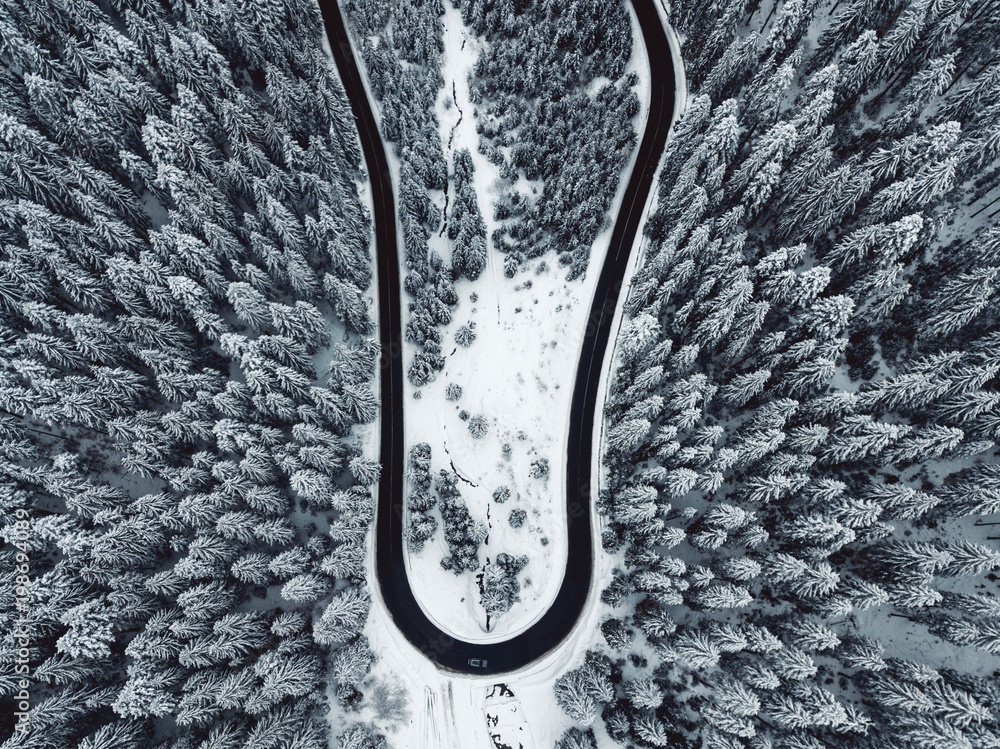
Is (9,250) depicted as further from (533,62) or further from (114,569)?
(533,62)

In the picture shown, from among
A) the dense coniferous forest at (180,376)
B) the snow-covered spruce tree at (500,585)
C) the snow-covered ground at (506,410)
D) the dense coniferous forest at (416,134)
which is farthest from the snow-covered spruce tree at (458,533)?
the dense coniferous forest at (416,134)

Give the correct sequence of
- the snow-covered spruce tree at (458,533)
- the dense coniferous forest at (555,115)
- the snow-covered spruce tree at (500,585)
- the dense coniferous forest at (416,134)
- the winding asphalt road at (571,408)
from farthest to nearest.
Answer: the dense coniferous forest at (555,115)
the dense coniferous forest at (416,134)
the snow-covered spruce tree at (458,533)
the winding asphalt road at (571,408)
the snow-covered spruce tree at (500,585)

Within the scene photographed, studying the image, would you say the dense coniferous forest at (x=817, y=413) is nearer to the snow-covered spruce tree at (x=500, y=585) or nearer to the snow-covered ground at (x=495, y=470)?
the snow-covered ground at (x=495, y=470)

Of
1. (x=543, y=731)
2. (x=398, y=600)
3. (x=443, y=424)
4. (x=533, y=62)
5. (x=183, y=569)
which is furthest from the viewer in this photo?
(x=533, y=62)

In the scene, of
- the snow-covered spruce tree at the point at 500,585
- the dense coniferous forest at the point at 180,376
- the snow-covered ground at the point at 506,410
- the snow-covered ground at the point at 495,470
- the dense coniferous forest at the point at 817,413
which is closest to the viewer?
the dense coniferous forest at the point at 817,413

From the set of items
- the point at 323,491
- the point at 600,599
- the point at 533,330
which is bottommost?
the point at 600,599

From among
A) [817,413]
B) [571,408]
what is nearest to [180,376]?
[571,408]

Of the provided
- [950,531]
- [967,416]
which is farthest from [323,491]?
[950,531]
